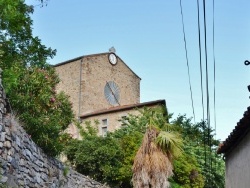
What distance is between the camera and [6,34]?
483 inches

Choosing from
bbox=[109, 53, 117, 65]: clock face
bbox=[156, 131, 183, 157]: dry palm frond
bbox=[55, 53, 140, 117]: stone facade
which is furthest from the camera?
bbox=[109, 53, 117, 65]: clock face

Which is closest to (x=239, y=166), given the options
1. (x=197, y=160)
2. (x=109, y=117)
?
(x=197, y=160)

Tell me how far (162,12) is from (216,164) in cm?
1556

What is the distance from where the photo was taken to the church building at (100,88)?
29250 mm

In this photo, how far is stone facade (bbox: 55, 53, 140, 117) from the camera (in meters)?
30.5

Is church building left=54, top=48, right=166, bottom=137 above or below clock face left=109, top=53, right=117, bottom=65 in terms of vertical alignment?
below

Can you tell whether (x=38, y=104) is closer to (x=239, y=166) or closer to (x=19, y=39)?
(x=19, y=39)

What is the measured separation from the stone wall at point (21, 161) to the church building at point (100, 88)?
15.7 meters

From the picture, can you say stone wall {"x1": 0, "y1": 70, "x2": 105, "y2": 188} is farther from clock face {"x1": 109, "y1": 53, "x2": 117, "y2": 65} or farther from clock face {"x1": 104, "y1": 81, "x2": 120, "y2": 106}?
clock face {"x1": 109, "y1": 53, "x2": 117, "y2": 65}

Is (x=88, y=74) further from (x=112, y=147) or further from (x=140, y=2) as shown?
(x=140, y=2)

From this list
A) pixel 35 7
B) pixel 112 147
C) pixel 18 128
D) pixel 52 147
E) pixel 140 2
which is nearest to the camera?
pixel 140 2

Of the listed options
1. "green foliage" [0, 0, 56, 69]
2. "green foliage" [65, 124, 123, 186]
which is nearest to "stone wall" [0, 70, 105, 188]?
"green foliage" [0, 0, 56, 69]

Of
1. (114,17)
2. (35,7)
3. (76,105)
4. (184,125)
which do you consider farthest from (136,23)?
(76,105)

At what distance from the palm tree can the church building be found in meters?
12.4
